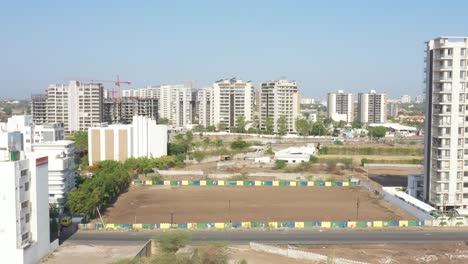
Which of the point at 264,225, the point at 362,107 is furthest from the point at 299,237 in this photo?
the point at 362,107

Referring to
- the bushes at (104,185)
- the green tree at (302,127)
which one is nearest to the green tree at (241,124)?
the green tree at (302,127)

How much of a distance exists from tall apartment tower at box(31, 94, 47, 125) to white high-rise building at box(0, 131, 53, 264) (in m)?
67.3

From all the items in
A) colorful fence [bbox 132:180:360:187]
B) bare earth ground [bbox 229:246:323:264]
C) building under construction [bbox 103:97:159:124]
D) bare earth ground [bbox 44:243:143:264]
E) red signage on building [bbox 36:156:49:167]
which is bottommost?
bare earth ground [bbox 229:246:323:264]

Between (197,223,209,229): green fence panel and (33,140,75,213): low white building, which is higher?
(33,140,75,213): low white building

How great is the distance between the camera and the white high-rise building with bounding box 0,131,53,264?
939 inches

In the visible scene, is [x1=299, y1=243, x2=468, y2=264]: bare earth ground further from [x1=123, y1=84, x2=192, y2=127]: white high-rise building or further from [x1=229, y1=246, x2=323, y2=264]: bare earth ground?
[x1=123, y1=84, x2=192, y2=127]: white high-rise building

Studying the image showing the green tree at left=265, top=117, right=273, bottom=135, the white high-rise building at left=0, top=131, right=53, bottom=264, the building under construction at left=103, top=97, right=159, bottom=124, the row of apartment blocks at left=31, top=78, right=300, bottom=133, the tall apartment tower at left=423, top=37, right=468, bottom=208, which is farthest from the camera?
the green tree at left=265, top=117, right=273, bottom=135

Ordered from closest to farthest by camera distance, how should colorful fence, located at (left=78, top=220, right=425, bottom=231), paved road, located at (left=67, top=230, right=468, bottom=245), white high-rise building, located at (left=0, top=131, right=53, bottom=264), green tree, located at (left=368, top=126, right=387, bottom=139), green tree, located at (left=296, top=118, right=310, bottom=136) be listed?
white high-rise building, located at (left=0, top=131, right=53, bottom=264) → paved road, located at (left=67, top=230, right=468, bottom=245) → colorful fence, located at (left=78, top=220, right=425, bottom=231) → green tree, located at (left=368, top=126, right=387, bottom=139) → green tree, located at (left=296, top=118, right=310, bottom=136)

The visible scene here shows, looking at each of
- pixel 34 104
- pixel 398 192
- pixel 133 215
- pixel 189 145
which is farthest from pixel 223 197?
pixel 34 104

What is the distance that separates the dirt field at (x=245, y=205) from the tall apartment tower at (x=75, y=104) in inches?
1669

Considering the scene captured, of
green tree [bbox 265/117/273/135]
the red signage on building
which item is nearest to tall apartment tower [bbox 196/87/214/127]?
green tree [bbox 265/117/273/135]

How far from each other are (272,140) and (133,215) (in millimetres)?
55778

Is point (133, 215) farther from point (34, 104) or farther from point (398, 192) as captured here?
point (34, 104)

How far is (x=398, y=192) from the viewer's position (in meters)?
40.9
